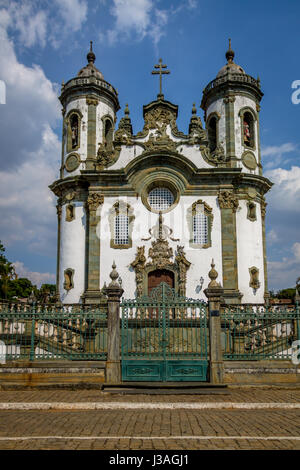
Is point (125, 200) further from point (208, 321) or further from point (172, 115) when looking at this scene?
point (208, 321)

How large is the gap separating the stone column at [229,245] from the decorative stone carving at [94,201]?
693 cm

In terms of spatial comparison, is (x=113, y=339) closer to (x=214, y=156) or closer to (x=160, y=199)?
(x=160, y=199)

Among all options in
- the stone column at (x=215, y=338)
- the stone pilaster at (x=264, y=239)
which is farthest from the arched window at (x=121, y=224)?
the stone column at (x=215, y=338)

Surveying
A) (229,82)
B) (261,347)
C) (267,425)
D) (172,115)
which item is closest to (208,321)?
(261,347)

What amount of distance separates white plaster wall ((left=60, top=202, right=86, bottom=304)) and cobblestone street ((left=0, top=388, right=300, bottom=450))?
607 inches

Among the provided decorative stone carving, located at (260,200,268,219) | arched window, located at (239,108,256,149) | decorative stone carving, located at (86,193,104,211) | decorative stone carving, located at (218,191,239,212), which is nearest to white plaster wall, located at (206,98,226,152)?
arched window, located at (239,108,256,149)

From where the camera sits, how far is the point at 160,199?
86.5 ft

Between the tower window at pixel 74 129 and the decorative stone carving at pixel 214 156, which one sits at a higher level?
the tower window at pixel 74 129

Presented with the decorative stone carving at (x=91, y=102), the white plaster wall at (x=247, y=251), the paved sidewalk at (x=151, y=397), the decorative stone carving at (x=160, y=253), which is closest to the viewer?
the paved sidewalk at (x=151, y=397)

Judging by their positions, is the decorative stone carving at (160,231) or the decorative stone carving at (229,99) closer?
the decorative stone carving at (160,231)

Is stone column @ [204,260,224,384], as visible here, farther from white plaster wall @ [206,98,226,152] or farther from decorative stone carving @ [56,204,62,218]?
decorative stone carving @ [56,204,62,218]

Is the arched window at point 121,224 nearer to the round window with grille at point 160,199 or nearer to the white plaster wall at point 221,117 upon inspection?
the round window with grille at point 160,199

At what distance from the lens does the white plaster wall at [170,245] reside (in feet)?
81.7
